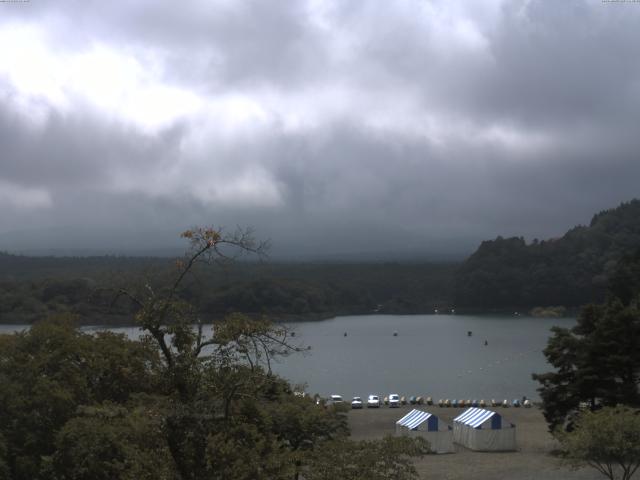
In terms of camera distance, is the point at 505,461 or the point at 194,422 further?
the point at 505,461

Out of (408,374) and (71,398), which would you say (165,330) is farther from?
(408,374)

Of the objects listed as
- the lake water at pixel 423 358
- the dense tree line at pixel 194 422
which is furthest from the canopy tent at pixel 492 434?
the dense tree line at pixel 194 422

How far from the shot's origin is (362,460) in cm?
836

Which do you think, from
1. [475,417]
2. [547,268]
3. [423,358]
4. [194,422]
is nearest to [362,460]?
[194,422]

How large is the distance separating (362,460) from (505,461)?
15314 millimetres

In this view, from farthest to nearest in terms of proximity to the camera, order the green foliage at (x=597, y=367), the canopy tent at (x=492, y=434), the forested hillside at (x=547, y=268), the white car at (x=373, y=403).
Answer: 1. the forested hillside at (x=547, y=268)
2. the white car at (x=373, y=403)
3. the canopy tent at (x=492, y=434)
4. the green foliage at (x=597, y=367)

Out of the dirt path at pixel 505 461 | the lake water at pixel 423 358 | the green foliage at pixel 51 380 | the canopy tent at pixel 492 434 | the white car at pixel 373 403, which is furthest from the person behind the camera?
the lake water at pixel 423 358

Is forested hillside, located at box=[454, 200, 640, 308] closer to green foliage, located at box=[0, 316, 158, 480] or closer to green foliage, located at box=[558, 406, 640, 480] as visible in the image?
green foliage, located at box=[558, 406, 640, 480]

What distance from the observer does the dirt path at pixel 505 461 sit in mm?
20092

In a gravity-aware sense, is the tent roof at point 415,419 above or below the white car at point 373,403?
above

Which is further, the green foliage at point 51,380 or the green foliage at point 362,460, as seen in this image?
the green foliage at point 51,380

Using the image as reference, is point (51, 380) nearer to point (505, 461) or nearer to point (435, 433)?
point (505, 461)

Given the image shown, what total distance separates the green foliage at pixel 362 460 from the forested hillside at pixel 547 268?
9055cm

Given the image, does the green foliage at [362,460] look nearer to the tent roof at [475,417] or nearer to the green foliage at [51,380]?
the green foliage at [51,380]
